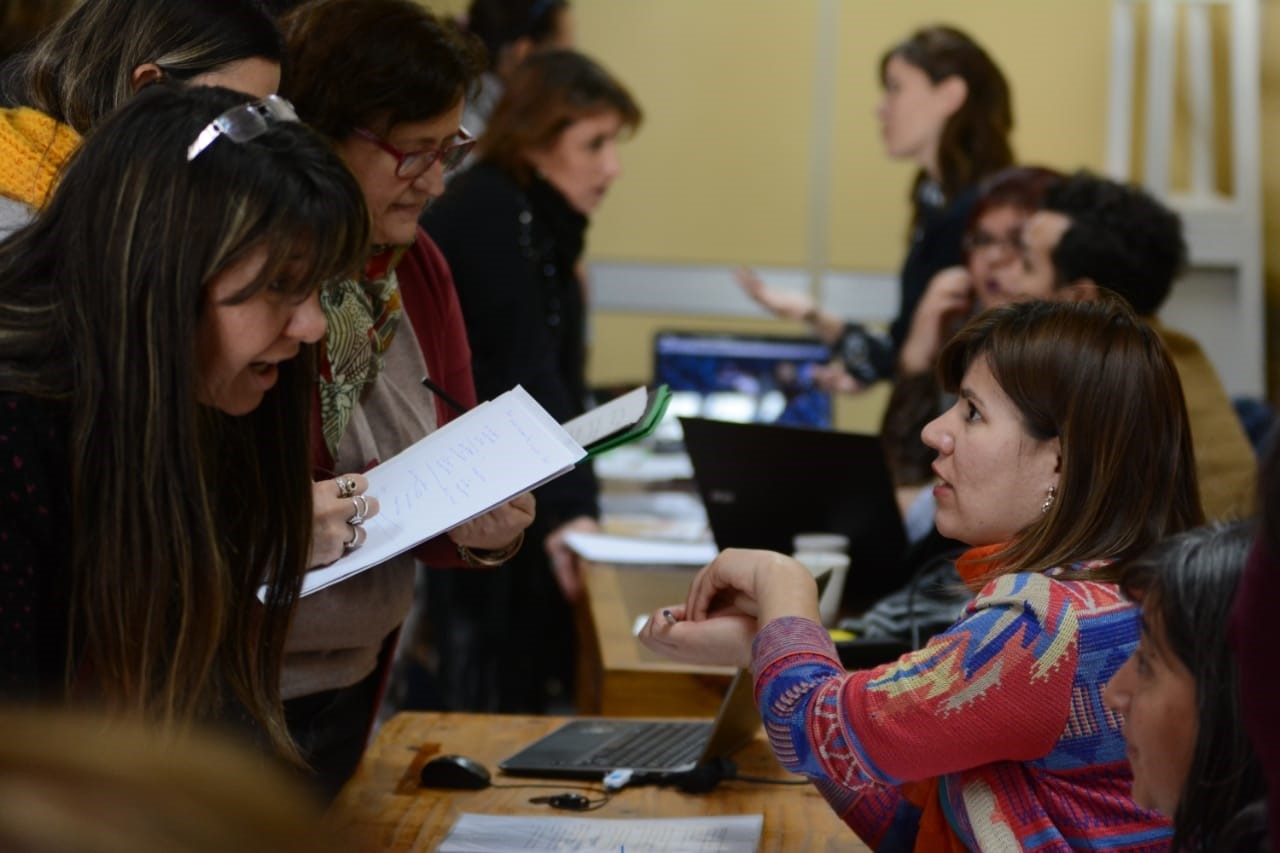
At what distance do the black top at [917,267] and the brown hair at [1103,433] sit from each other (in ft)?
6.10

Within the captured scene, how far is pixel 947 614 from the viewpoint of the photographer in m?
1.97

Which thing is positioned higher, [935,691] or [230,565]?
[230,565]

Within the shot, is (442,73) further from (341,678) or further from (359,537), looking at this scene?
(341,678)

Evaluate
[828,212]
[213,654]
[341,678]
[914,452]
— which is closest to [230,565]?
[213,654]

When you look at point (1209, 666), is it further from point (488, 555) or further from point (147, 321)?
point (488, 555)

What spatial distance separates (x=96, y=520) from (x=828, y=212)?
459 cm

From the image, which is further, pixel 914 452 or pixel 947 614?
pixel 914 452

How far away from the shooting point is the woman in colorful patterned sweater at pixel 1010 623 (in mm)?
1219

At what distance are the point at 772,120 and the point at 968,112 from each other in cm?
197

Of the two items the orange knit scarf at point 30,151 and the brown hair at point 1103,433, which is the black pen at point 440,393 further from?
the brown hair at point 1103,433

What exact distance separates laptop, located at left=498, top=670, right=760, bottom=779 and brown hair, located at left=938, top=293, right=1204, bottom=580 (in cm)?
39

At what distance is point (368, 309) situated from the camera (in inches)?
67.1

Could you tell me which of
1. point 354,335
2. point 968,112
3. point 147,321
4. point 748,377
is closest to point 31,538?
point 147,321

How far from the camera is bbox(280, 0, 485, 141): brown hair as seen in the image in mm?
1651
